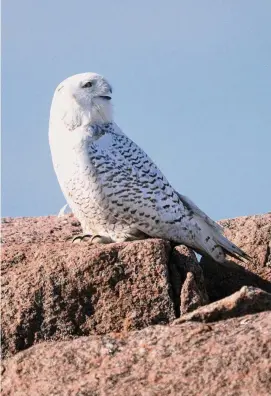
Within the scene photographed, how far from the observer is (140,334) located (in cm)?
769

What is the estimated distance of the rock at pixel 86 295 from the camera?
842 centimetres

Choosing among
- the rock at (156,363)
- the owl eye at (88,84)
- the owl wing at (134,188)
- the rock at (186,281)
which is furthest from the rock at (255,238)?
the rock at (156,363)

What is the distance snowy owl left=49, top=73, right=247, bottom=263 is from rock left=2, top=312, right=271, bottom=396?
220 cm

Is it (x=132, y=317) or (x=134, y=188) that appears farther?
(x=134, y=188)

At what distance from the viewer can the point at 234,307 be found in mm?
7934

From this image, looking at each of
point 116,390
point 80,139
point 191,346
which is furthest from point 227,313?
point 80,139

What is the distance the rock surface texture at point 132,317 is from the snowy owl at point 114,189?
0.37 meters

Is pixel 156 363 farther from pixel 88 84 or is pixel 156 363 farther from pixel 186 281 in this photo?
pixel 88 84

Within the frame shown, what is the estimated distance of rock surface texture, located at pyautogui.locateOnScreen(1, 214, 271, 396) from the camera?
7.13 meters

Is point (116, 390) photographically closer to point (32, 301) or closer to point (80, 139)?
point (32, 301)

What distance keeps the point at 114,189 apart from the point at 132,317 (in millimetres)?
1819

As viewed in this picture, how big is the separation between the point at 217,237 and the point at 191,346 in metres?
2.71

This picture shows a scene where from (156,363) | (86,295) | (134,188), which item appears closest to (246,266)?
(134,188)

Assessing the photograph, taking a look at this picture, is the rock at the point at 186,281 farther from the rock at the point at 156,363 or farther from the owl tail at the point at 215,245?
the rock at the point at 156,363
